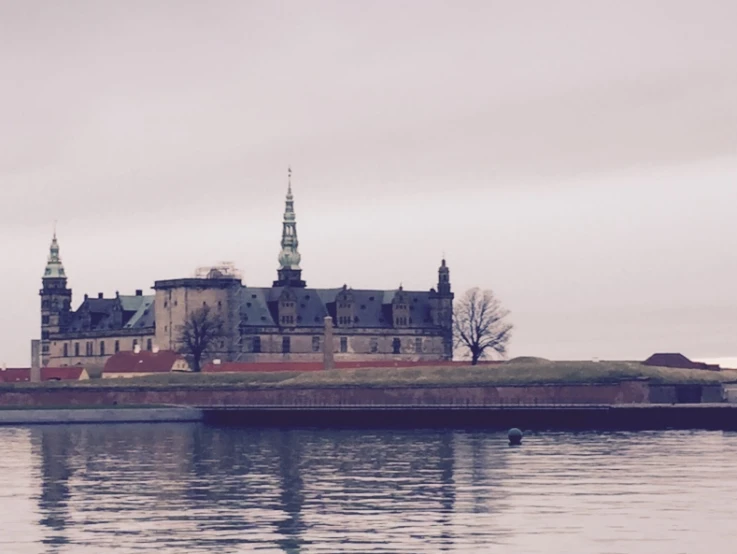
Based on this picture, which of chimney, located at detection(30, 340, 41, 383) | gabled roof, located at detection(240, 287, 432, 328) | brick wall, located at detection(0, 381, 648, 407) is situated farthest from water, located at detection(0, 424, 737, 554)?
gabled roof, located at detection(240, 287, 432, 328)

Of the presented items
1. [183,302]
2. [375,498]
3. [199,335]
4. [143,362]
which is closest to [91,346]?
[183,302]

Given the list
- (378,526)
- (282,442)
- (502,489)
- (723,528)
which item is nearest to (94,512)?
(378,526)

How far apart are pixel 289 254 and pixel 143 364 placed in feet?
129

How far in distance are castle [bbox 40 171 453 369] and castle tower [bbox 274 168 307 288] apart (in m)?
0.11

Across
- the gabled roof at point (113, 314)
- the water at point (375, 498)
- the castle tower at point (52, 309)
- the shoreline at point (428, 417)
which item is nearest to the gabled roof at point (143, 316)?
the gabled roof at point (113, 314)

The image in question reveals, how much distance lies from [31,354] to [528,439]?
8101cm

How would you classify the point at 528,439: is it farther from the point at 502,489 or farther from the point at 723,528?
the point at 723,528

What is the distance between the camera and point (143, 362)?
15925cm

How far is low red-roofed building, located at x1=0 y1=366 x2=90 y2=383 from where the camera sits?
16262cm

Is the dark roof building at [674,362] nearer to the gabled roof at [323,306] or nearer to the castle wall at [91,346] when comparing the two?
the gabled roof at [323,306]

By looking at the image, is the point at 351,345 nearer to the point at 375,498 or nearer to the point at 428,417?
the point at 428,417

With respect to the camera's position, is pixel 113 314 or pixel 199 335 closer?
pixel 199 335

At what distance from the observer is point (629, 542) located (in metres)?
39.1

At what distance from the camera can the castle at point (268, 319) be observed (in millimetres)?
174250
